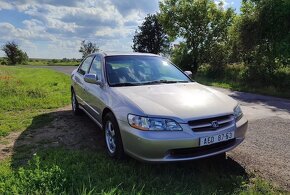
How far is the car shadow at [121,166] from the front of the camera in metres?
3.97

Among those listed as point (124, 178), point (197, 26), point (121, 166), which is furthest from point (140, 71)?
point (197, 26)

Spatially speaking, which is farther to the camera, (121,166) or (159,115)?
(121,166)

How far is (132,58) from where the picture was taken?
5973 mm

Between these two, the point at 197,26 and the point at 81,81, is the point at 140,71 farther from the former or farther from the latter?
the point at 197,26

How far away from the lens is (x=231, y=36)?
17.5 meters

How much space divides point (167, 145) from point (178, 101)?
2.44 feet

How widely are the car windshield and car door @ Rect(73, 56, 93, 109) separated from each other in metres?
1.12

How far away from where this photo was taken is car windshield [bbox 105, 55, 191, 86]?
211 inches

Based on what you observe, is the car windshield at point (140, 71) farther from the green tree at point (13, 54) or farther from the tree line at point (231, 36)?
the green tree at point (13, 54)

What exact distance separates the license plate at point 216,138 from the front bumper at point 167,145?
0.04 metres

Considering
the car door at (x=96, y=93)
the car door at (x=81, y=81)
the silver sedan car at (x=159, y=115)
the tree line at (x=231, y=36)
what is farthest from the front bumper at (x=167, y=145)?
the tree line at (x=231, y=36)

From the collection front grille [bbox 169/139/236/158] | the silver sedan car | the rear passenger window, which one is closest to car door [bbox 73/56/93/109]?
the rear passenger window

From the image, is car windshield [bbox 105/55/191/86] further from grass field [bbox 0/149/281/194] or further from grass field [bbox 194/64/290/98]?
grass field [bbox 194/64/290/98]

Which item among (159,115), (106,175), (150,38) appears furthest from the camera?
(150,38)
